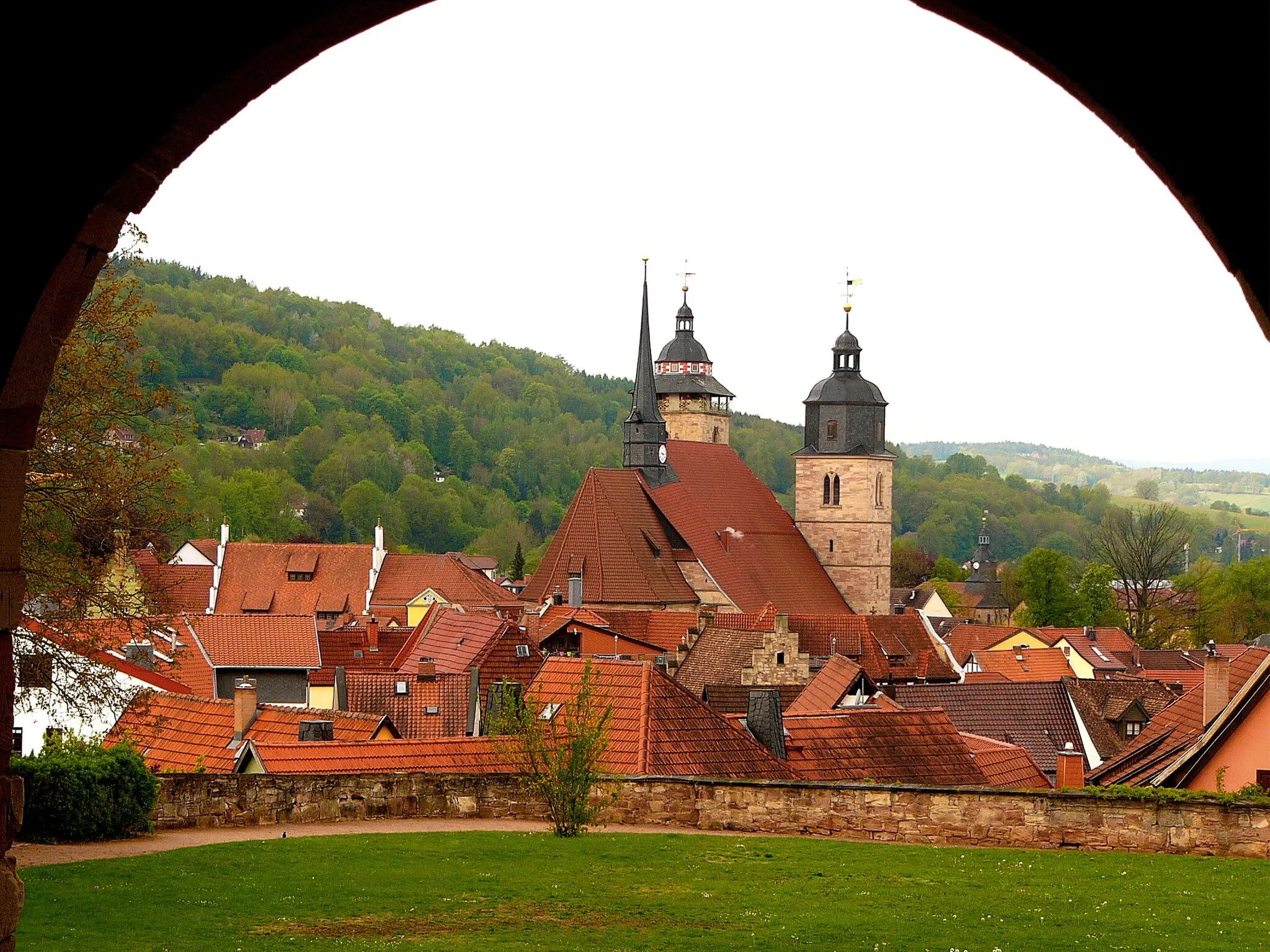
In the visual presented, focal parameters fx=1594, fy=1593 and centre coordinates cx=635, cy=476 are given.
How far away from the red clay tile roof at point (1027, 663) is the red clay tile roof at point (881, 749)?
24561 mm

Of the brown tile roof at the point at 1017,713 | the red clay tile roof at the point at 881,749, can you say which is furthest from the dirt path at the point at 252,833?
the brown tile roof at the point at 1017,713

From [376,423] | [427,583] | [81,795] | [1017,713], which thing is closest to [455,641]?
[1017,713]

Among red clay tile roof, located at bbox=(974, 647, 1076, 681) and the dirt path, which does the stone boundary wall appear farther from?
red clay tile roof, located at bbox=(974, 647, 1076, 681)

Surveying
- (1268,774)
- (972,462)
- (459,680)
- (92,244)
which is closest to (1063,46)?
(92,244)

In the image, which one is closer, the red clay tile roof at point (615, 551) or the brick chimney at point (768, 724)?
the brick chimney at point (768, 724)

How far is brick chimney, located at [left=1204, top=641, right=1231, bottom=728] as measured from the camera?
18.8 m

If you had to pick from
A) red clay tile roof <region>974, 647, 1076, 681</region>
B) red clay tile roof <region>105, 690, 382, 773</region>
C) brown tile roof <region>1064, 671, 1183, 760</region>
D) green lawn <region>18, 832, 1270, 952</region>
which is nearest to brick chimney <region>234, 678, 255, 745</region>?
red clay tile roof <region>105, 690, 382, 773</region>

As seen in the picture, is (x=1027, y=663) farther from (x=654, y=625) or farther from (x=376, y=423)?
(x=376, y=423)

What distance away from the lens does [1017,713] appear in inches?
1193

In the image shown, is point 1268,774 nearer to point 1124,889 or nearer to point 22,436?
point 1124,889

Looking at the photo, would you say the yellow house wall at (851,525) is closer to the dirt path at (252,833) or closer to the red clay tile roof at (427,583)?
the red clay tile roof at (427,583)


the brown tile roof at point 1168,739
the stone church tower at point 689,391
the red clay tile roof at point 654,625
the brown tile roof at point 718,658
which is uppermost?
the stone church tower at point 689,391

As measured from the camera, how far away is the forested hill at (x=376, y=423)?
359 ft

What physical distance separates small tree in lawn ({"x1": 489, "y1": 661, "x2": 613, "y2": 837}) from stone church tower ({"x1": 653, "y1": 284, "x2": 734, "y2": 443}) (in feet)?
202
